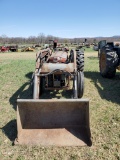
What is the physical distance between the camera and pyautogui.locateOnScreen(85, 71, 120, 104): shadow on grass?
6508mm

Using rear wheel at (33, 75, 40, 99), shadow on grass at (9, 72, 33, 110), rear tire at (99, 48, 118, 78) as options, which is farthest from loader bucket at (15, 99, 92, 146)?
rear tire at (99, 48, 118, 78)

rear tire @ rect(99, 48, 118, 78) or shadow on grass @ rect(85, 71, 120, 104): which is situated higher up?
rear tire @ rect(99, 48, 118, 78)

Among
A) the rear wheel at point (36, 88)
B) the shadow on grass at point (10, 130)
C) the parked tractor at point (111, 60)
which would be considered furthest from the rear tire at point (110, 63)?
the shadow on grass at point (10, 130)

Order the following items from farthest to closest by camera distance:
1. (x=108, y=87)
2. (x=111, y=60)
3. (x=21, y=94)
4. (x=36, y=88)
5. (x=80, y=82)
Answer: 1. (x=111, y=60)
2. (x=108, y=87)
3. (x=21, y=94)
4. (x=80, y=82)
5. (x=36, y=88)

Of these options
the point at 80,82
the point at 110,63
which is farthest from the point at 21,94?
the point at 110,63

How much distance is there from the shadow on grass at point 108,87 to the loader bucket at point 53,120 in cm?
201

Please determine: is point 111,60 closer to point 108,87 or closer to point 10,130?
point 108,87

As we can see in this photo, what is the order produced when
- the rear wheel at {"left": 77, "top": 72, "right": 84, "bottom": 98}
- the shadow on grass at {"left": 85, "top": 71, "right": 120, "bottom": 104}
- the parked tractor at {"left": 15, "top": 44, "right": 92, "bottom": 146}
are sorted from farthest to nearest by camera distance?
the shadow on grass at {"left": 85, "top": 71, "right": 120, "bottom": 104} < the rear wheel at {"left": 77, "top": 72, "right": 84, "bottom": 98} < the parked tractor at {"left": 15, "top": 44, "right": 92, "bottom": 146}

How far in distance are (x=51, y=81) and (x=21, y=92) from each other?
59.5 inches

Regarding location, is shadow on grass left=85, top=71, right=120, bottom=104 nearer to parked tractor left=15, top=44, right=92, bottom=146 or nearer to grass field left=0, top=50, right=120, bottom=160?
grass field left=0, top=50, right=120, bottom=160

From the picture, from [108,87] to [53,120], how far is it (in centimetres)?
350

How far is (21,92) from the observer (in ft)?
Result: 23.6

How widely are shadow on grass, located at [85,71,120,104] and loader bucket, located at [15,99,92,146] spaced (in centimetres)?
201

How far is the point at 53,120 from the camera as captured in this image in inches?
177
